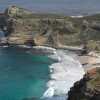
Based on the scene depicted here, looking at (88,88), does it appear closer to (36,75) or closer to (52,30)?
(36,75)

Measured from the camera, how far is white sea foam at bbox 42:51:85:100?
2456 inches

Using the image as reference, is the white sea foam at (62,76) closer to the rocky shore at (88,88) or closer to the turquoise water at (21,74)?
the turquoise water at (21,74)

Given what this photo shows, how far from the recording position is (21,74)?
77.2 meters

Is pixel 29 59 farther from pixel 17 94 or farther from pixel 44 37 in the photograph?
pixel 17 94

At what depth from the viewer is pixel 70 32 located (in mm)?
101625

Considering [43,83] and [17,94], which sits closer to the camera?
[17,94]

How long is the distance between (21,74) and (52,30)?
27.7 meters

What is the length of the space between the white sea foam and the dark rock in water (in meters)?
21.6

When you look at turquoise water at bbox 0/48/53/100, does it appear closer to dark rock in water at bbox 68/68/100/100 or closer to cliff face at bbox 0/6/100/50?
cliff face at bbox 0/6/100/50

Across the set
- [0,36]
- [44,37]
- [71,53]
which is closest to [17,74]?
[71,53]

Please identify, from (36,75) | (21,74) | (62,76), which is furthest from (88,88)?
(21,74)

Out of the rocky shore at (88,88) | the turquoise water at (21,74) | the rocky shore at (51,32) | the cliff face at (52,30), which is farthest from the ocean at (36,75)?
the rocky shore at (88,88)

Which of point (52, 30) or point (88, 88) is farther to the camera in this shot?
point (52, 30)

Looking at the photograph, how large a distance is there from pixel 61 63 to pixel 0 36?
32131mm
